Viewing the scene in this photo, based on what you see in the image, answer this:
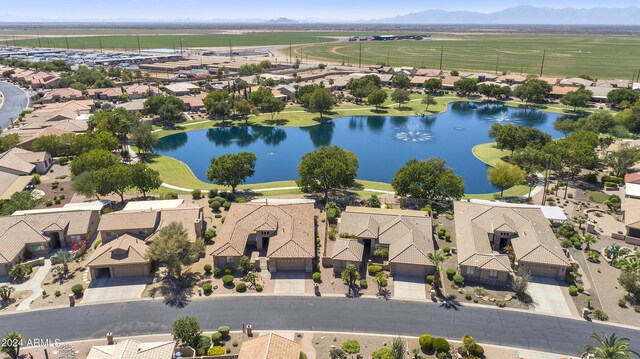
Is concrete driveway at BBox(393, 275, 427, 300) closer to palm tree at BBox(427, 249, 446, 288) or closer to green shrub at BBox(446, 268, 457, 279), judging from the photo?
palm tree at BBox(427, 249, 446, 288)

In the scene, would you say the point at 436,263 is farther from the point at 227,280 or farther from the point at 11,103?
the point at 11,103

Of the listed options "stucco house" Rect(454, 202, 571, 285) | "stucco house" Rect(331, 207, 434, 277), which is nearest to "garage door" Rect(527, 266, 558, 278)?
"stucco house" Rect(454, 202, 571, 285)

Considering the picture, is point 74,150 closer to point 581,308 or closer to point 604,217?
point 581,308

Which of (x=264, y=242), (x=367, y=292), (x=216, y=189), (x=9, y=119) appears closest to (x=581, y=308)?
(x=367, y=292)

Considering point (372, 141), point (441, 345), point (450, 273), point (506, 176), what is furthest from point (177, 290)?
point (372, 141)

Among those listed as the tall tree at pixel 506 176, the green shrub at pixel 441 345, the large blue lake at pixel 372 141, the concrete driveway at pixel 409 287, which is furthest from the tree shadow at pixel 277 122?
the green shrub at pixel 441 345

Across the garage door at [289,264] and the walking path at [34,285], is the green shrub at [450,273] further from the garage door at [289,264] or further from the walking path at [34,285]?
the walking path at [34,285]
